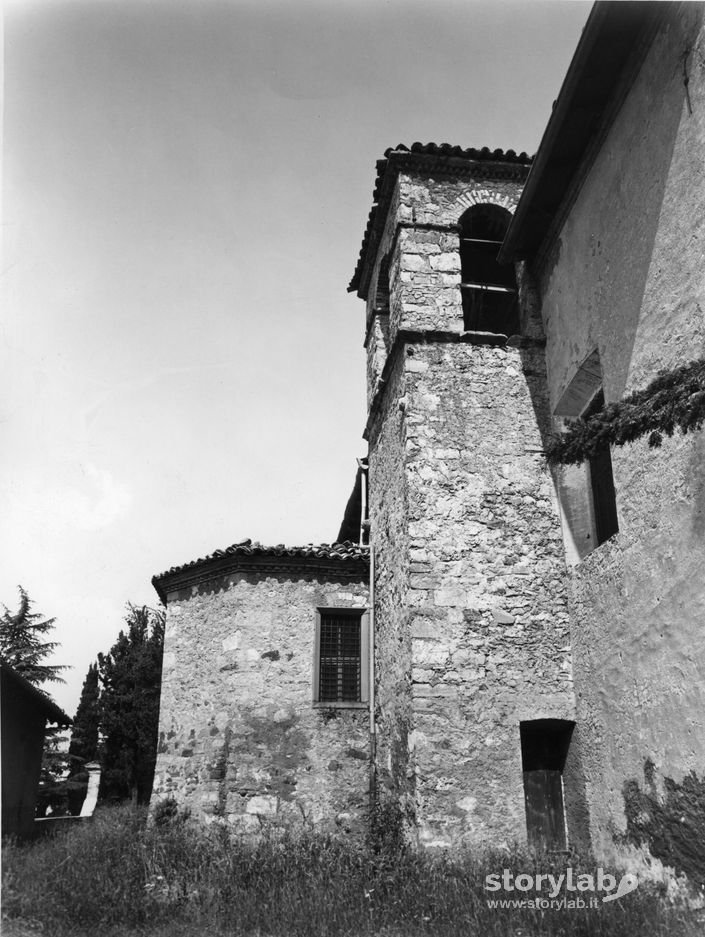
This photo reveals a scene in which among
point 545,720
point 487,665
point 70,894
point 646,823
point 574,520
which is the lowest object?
point 70,894

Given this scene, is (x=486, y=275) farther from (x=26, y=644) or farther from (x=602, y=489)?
(x=26, y=644)

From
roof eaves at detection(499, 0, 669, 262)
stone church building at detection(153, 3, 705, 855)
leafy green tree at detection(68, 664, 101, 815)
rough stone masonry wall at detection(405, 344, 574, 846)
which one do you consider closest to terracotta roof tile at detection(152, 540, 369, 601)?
stone church building at detection(153, 3, 705, 855)

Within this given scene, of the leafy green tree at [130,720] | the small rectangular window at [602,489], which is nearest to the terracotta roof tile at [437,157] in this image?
the small rectangular window at [602,489]

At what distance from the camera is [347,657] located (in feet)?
36.2

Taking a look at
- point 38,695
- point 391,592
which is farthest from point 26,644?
point 391,592

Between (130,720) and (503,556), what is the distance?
15430 millimetres

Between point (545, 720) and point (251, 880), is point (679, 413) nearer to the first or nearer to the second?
point (545, 720)

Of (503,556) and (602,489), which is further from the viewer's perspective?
(503,556)

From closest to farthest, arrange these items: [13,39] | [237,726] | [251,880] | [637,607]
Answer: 1. [13,39]
2. [637,607]
3. [251,880]
4. [237,726]

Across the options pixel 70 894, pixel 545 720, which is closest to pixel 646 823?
pixel 545 720

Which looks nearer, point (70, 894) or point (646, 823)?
point (646, 823)

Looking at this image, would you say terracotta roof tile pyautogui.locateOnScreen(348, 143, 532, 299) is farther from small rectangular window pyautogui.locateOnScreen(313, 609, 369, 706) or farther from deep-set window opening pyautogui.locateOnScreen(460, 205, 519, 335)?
small rectangular window pyautogui.locateOnScreen(313, 609, 369, 706)

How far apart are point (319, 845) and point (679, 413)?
6.18 m

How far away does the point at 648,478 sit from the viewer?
6430 millimetres
